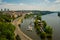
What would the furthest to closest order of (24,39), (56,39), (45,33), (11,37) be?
(45,33)
(56,39)
(24,39)
(11,37)

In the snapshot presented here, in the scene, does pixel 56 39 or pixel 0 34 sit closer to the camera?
pixel 0 34

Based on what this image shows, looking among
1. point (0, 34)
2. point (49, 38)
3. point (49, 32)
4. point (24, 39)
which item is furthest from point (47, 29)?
point (0, 34)

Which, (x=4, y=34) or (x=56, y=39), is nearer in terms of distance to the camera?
(x=4, y=34)

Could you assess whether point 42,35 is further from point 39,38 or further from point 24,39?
point 24,39

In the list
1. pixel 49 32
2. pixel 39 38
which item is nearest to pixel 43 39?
pixel 39 38

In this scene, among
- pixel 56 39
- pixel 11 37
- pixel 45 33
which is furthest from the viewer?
pixel 45 33

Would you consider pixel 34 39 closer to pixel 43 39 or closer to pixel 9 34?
pixel 43 39

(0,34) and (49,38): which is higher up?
(0,34)

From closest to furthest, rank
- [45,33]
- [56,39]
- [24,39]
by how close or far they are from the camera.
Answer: [24,39] → [56,39] → [45,33]

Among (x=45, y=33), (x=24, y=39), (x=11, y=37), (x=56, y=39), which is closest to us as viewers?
(x=11, y=37)
